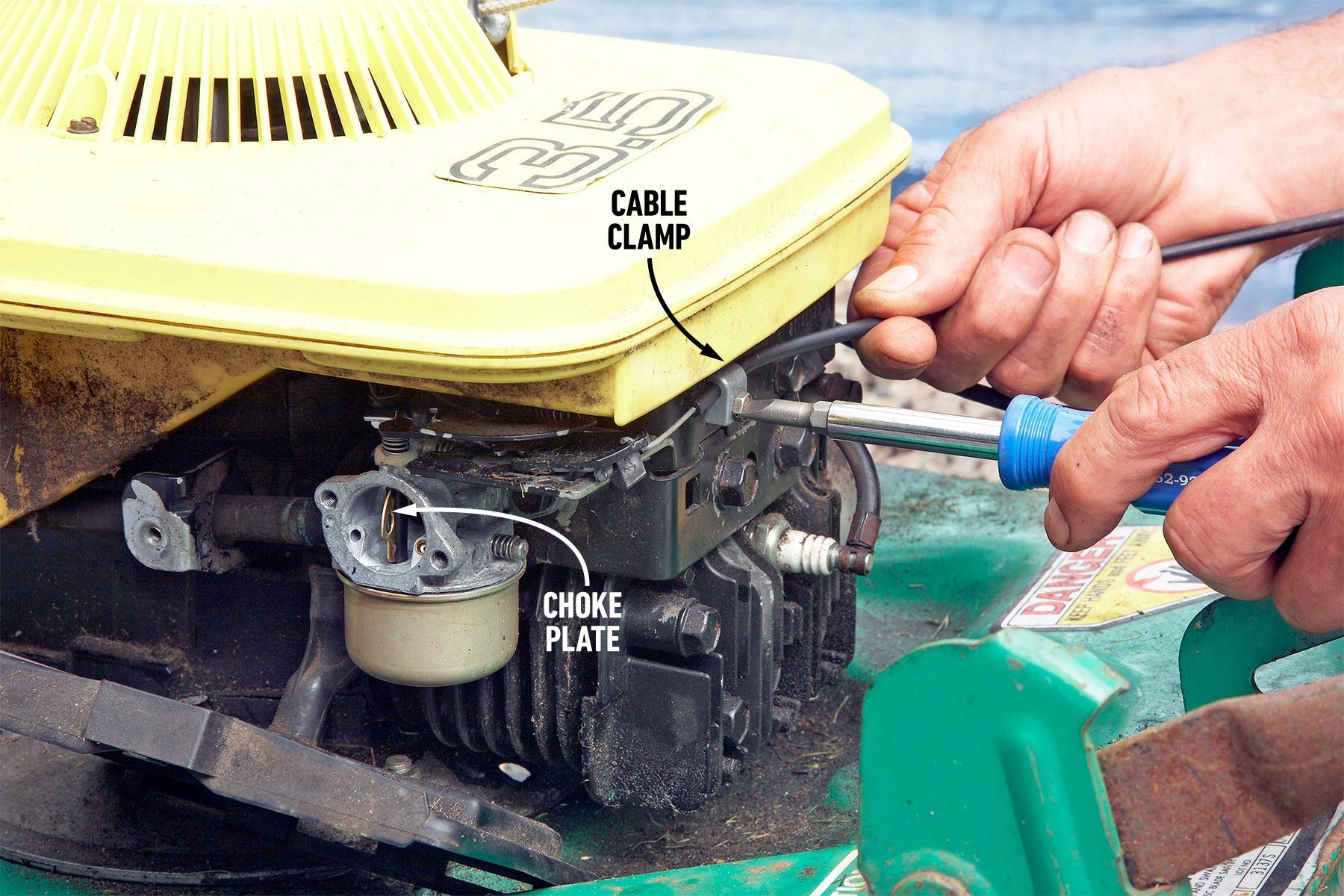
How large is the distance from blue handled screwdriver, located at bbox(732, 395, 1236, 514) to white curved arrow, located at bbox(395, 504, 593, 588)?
0.46 ft

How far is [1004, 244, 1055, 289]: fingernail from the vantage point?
3.56 ft

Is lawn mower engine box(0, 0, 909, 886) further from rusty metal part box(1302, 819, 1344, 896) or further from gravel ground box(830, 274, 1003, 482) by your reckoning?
gravel ground box(830, 274, 1003, 482)

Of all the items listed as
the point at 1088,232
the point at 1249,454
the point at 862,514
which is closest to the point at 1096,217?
the point at 1088,232

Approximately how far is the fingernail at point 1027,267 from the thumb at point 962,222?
0.03m

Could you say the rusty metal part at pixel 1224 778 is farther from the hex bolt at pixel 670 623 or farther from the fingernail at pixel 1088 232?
the fingernail at pixel 1088 232

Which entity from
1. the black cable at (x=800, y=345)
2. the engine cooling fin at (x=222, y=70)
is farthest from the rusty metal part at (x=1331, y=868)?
the engine cooling fin at (x=222, y=70)

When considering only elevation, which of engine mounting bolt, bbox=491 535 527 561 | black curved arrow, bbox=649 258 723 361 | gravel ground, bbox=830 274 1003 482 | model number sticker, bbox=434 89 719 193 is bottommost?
gravel ground, bbox=830 274 1003 482

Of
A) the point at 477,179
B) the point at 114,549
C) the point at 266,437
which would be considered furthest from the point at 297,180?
the point at 114,549

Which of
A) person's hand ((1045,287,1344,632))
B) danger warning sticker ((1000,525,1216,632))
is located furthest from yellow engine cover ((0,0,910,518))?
danger warning sticker ((1000,525,1216,632))

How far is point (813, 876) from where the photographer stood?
33.4 inches

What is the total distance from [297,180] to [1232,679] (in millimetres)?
688

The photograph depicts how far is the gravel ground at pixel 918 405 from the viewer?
236cm

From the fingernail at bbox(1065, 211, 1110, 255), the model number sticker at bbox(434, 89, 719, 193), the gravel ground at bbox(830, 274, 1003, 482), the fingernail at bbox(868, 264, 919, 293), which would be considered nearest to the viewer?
the model number sticker at bbox(434, 89, 719, 193)

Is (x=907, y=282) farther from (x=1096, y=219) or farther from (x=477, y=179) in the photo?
(x=477, y=179)
